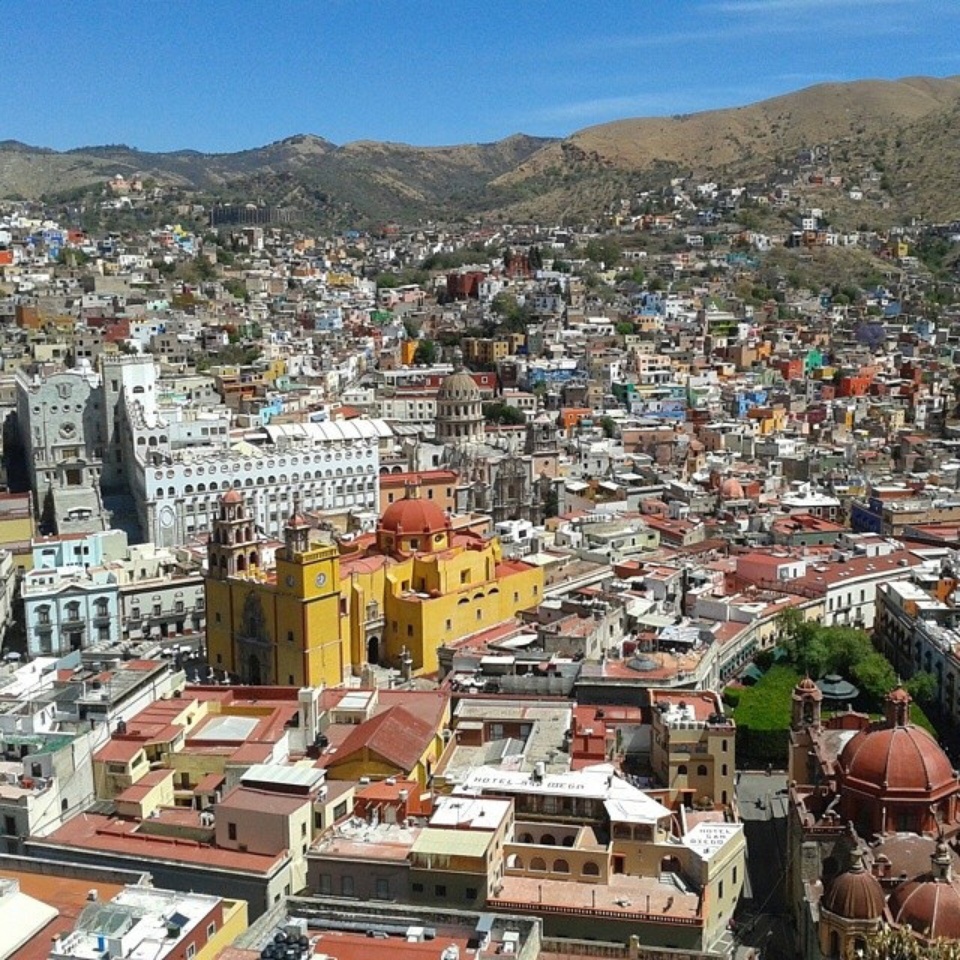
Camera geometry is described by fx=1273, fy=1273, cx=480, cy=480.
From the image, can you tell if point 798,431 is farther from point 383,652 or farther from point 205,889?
point 205,889

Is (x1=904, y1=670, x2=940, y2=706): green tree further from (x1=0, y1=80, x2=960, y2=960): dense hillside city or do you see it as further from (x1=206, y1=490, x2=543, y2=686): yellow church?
(x1=206, y1=490, x2=543, y2=686): yellow church

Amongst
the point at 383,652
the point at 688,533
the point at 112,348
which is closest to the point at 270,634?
the point at 383,652

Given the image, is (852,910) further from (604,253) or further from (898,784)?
(604,253)

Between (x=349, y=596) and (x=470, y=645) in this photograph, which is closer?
(x=349, y=596)

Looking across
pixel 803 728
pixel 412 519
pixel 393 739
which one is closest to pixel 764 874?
pixel 803 728

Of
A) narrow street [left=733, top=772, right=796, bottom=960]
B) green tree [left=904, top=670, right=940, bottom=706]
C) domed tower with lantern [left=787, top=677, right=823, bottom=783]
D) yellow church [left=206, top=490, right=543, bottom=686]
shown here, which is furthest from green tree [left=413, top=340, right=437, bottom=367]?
domed tower with lantern [left=787, top=677, right=823, bottom=783]

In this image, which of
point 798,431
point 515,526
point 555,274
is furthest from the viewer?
point 555,274
